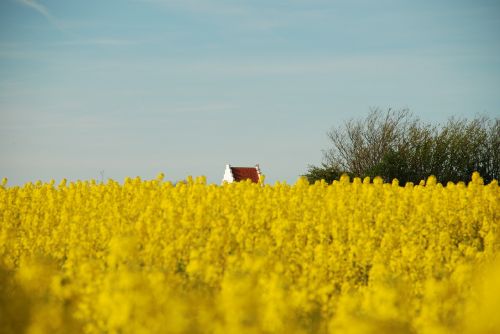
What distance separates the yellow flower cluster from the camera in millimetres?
5867

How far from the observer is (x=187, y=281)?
27.2ft

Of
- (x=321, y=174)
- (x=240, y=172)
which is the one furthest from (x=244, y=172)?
(x=321, y=174)

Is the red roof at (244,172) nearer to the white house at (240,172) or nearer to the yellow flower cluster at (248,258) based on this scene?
the white house at (240,172)

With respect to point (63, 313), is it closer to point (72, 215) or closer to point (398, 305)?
point (398, 305)

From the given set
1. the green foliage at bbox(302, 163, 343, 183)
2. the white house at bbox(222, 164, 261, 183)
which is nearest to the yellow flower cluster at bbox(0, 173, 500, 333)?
the green foliage at bbox(302, 163, 343, 183)

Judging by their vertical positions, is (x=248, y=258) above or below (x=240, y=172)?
below

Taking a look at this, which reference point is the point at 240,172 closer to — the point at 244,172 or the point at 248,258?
the point at 244,172

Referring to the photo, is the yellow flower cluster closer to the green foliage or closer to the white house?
the green foliage

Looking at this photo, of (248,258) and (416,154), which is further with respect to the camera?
(416,154)

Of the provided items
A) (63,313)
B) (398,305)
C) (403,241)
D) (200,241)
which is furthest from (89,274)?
(403,241)

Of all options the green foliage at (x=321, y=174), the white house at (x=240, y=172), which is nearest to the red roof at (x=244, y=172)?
the white house at (x=240, y=172)

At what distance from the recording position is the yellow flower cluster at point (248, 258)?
587cm

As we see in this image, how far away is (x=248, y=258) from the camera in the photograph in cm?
755

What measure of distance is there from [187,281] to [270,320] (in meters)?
2.75
